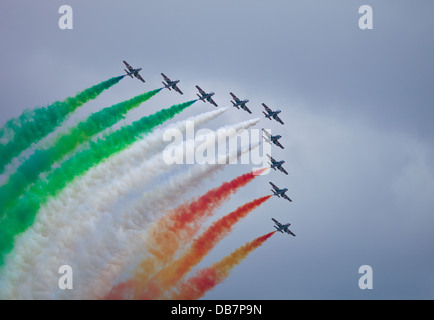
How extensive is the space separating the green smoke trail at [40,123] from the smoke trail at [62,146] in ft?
4.57

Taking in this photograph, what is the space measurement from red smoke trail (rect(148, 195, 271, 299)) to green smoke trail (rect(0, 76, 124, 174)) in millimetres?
18018

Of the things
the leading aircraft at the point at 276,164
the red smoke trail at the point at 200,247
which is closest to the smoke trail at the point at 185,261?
the red smoke trail at the point at 200,247

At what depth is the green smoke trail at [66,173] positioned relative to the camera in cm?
9450

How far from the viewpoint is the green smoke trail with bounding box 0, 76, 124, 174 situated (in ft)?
314

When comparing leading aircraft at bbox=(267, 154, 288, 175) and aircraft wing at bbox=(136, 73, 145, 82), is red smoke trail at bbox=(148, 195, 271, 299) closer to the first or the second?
leading aircraft at bbox=(267, 154, 288, 175)

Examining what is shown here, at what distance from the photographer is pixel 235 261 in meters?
98.8

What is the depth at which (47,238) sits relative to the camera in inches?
3755

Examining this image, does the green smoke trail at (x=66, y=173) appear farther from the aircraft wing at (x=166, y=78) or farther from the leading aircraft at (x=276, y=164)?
the leading aircraft at (x=276, y=164)

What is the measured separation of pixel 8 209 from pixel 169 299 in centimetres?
1756

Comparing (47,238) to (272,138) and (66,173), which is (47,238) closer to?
(66,173)
